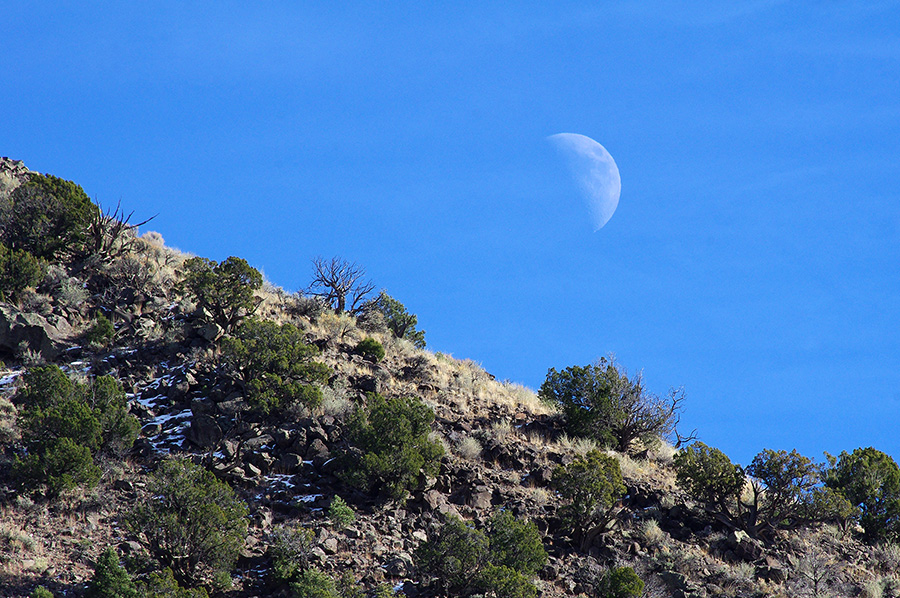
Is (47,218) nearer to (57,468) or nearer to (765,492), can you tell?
(57,468)

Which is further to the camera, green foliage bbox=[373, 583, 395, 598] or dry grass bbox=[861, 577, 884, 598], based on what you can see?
dry grass bbox=[861, 577, 884, 598]

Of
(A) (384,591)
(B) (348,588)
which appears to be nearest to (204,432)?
(B) (348,588)

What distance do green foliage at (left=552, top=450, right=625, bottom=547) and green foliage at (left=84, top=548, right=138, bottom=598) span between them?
41.5ft

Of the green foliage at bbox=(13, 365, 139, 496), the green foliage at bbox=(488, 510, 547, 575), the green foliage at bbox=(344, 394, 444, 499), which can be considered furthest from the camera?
the green foliage at bbox=(344, 394, 444, 499)

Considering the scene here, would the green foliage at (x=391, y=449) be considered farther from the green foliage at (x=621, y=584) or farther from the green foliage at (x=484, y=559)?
the green foliage at (x=621, y=584)

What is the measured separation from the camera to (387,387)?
101 feet

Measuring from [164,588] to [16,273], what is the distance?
1740cm

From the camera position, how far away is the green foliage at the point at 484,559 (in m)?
19.8

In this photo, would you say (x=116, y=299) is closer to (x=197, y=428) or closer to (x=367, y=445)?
(x=197, y=428)

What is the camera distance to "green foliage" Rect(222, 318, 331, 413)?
26.5 m

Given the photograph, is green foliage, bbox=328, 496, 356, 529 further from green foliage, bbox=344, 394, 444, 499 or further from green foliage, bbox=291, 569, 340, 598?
green foliage, bbox=291, 569, 340, 598

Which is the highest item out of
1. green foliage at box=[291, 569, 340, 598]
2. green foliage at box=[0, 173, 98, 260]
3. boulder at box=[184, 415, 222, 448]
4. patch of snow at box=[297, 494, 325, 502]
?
green foliage at box=[0, 173, 98, 260]

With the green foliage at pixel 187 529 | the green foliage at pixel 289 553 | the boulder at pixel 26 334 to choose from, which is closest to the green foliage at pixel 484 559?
the green foliage at pixel 289 553

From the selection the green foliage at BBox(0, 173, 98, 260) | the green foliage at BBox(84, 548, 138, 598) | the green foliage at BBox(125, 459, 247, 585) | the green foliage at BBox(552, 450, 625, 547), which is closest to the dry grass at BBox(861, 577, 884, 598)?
the green foliage at BBox(552, 450, 625, 547)
